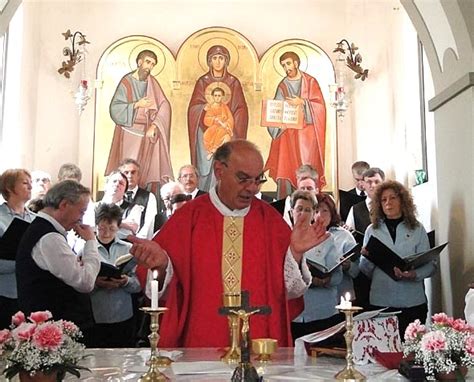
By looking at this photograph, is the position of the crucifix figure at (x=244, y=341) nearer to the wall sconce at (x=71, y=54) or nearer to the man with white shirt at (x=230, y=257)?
the man with white shirt at (x=230, y=257)

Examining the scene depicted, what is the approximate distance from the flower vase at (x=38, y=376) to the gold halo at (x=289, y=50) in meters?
9.13

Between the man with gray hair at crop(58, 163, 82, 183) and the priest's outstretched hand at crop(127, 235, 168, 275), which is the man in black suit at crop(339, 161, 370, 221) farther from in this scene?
the priest's outstretched hand at crop(127, 235, 168, 275)

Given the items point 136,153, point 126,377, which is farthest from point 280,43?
point 126,377

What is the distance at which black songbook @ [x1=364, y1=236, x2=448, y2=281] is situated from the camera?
5320 millimetres

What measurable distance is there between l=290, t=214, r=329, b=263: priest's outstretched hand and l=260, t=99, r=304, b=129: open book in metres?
7.61

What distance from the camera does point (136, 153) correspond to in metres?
10.6

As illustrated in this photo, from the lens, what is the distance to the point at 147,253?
2.96 meters

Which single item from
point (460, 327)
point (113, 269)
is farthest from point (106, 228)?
point (460, 327)

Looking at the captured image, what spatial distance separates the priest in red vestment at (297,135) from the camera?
1060 cm

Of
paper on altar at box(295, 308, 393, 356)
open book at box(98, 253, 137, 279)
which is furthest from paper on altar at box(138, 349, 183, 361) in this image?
open book at box(98, 253, 137, 279)

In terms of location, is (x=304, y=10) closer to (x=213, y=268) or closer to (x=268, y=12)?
(x=268, y=12)

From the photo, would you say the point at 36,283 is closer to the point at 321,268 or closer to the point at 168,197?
the point at 321,268

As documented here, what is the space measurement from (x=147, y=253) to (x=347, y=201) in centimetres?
540

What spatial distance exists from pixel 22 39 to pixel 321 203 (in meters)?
6.27
